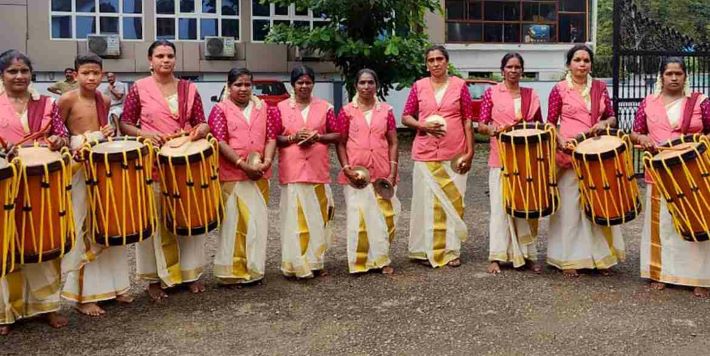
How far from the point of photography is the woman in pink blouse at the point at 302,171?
5.02 meters

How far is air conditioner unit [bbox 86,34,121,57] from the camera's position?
60.6 feet

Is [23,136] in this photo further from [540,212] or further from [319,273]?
[540,212]

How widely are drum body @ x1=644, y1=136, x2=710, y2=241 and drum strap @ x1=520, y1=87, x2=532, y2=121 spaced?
3.14 feet

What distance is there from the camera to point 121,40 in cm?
1897

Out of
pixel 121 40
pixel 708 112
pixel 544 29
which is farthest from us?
pixel 544 29

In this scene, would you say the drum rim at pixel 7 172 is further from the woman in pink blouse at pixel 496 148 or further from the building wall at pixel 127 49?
the building wall at pixel 127 49

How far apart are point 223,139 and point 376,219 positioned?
1.24m

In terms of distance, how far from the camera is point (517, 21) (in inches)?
906

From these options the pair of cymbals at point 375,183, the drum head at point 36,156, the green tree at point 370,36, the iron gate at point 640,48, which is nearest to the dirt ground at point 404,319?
the pair of cymbals at point 375,183

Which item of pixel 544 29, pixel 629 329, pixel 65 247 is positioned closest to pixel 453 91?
pixel 629 329

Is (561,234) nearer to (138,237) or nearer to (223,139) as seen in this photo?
(223,139)

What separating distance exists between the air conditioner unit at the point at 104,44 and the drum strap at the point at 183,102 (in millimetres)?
14940

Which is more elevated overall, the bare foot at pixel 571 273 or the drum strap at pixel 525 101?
the drum strap at pixel 525 101

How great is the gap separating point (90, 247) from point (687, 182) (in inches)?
145
